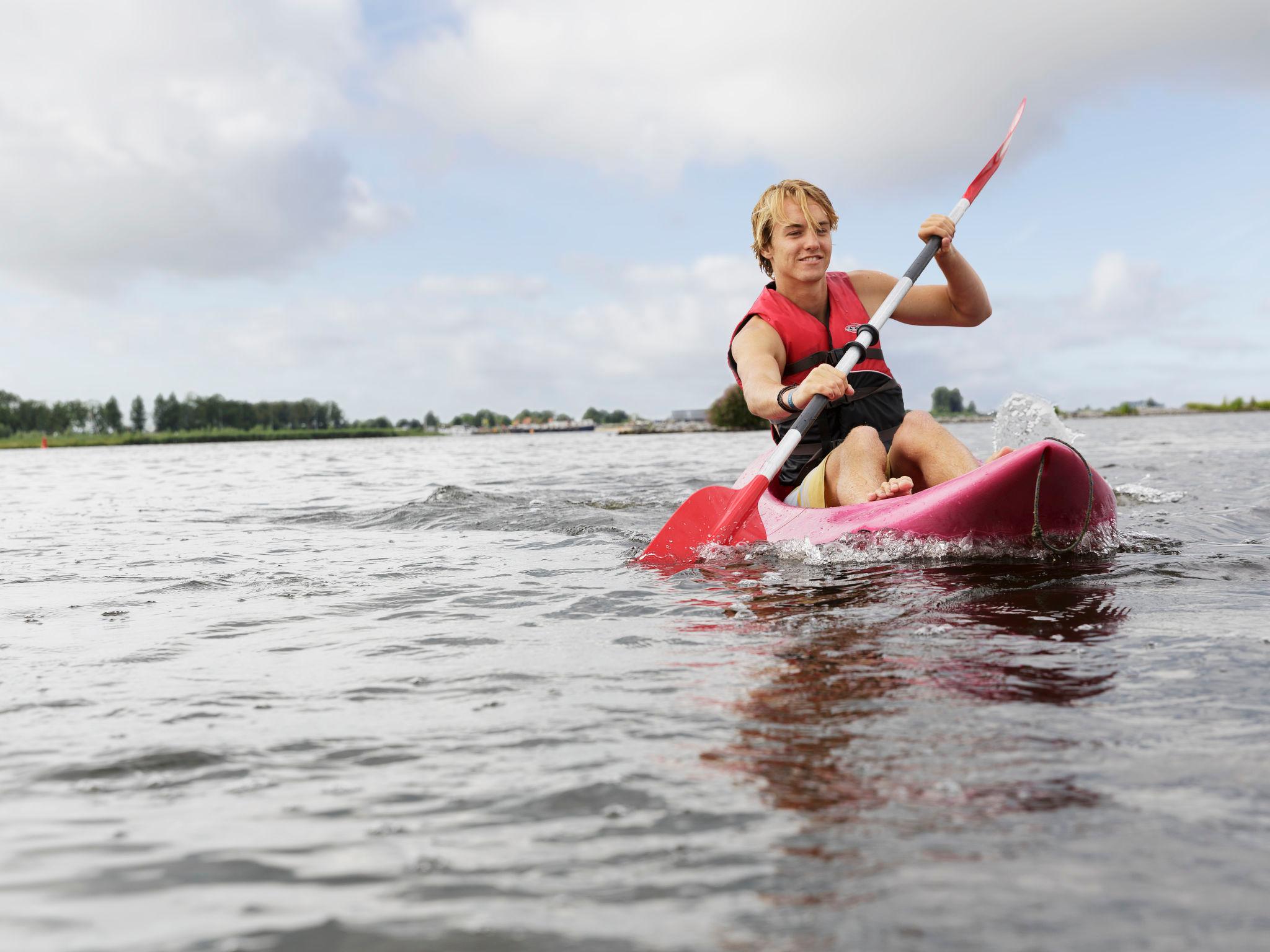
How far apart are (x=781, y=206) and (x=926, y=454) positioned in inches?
60.3

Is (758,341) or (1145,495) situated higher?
(758,341)

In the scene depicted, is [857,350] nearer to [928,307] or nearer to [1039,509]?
[928,307]

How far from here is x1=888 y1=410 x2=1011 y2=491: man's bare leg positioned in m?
4.85

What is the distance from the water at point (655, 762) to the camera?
1.40 metres

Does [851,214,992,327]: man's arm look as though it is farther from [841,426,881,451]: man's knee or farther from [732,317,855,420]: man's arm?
[841,426,881,451]: man's knee

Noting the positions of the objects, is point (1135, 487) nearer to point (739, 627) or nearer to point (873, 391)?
point (873, 391)

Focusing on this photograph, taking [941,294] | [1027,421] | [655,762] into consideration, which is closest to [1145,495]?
[1027,421]

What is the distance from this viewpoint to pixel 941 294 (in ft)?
18.6

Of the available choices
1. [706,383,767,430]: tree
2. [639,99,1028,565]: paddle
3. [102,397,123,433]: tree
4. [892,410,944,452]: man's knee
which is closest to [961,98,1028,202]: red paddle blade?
[639,99,1028,565]: paddle

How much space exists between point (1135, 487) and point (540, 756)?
8878mm

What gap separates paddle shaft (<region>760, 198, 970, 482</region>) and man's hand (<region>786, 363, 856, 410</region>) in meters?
0.06

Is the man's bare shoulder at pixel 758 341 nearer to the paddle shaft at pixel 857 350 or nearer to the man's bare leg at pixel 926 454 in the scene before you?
the paddle shaft at pixel 857 350

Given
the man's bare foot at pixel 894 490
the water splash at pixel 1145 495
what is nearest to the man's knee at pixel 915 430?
the man's bare foot at pixel 894 490

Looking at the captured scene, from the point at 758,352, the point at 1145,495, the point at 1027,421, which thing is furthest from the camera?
the point at 1145,495
